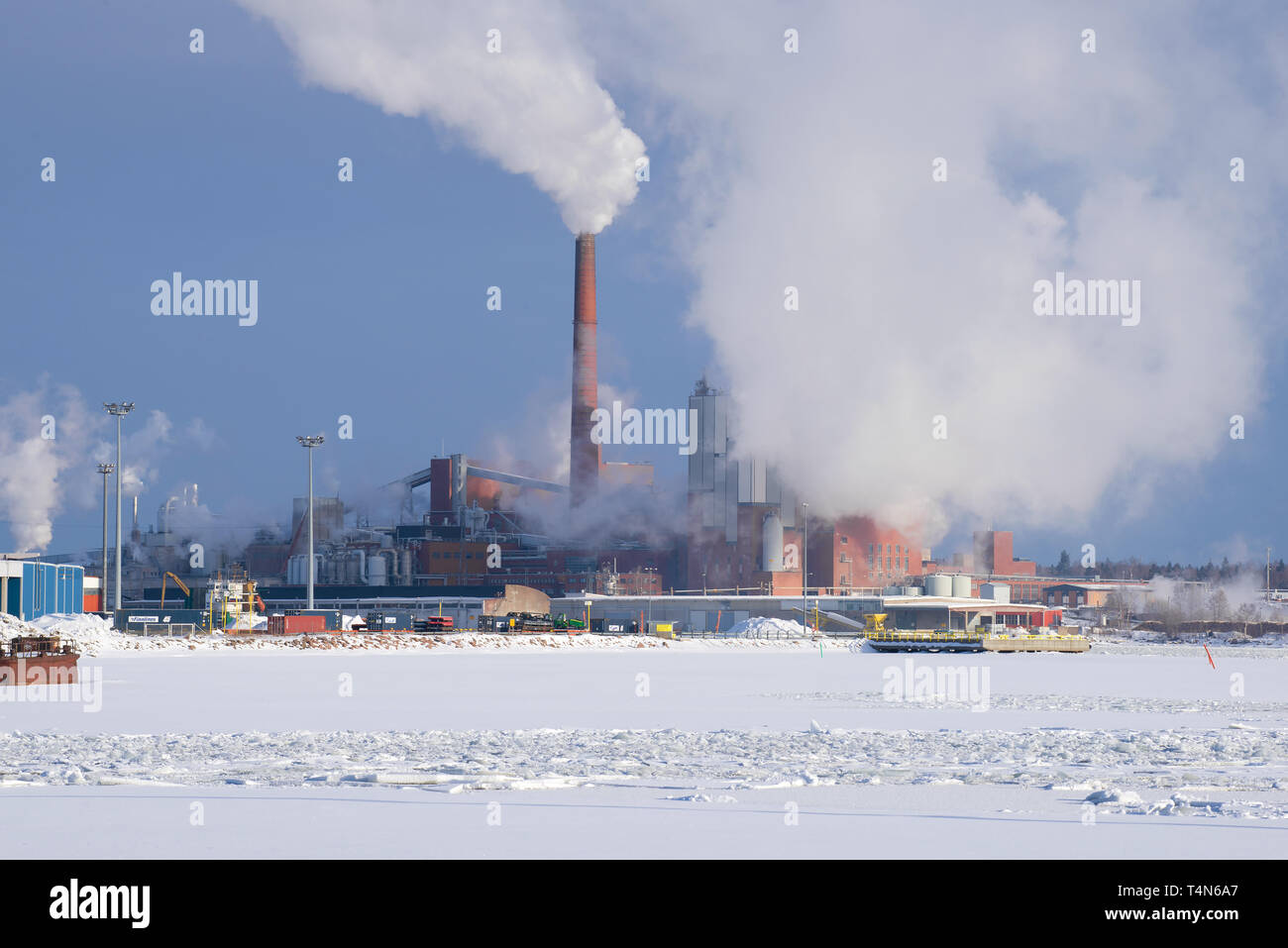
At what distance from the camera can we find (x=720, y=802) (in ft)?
42.8

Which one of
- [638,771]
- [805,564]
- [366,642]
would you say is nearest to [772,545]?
[805,564]

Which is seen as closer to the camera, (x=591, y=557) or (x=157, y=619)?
(x=157, y=619)

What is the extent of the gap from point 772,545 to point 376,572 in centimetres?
3695

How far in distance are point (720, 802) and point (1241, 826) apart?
4601mm

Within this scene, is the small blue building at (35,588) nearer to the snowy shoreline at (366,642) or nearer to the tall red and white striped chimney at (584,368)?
the snowy shoreline at (366,642)

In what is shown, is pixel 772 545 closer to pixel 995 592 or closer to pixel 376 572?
pixel 995 592

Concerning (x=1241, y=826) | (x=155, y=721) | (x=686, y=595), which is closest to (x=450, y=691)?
(x=155, y=721)

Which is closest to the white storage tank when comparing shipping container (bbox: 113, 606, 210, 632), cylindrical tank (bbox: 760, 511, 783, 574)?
cylindrical tank (bbox: 760, 511, 783, 574)

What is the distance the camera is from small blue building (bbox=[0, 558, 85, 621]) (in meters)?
66.8

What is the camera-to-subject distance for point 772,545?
373 ft

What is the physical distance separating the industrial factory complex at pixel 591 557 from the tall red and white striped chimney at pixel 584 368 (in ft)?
0.45

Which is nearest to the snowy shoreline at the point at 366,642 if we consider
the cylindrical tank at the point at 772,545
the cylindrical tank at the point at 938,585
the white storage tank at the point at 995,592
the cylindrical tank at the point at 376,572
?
the cylindrical tank at the point at 772,545
